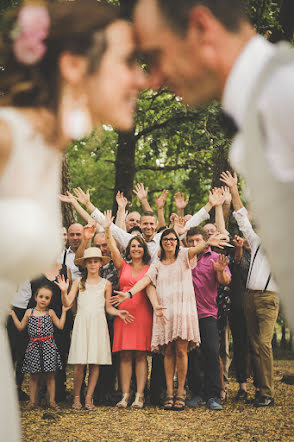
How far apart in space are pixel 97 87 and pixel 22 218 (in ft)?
1.56

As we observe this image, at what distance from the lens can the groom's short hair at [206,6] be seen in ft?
4.87

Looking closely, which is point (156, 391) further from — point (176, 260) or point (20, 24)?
point (20, 24)

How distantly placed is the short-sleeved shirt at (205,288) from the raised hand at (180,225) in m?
0.94

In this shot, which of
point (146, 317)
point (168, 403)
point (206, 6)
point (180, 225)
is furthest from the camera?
point (180, 225)

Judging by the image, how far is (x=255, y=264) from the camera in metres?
7.61

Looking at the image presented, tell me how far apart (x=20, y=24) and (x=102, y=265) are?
21.5 ft

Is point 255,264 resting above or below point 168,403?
above

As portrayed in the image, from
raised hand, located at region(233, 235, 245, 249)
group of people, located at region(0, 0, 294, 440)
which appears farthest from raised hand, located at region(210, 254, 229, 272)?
group of people, located at region(0, 0, 294, 440)

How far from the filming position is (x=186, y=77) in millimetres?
1581

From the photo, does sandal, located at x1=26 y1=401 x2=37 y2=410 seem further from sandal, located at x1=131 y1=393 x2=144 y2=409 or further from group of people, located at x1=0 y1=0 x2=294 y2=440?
group of people, located at x1=0 y1=0 x2=294 y2=440

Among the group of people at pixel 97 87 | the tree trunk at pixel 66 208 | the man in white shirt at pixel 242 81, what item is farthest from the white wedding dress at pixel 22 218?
the tree trunk at pixel 66 208

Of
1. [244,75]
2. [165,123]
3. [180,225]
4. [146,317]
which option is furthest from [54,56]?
[165,123]

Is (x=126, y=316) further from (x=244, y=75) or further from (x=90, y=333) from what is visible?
(x=244, y=75)

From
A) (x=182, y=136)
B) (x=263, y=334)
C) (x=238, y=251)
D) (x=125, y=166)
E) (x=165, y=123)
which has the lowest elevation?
(x=263, y=334)
